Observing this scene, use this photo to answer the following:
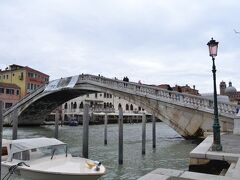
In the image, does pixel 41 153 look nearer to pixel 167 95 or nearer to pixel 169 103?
pixel 169 103

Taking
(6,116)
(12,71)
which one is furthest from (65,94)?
(12,71)

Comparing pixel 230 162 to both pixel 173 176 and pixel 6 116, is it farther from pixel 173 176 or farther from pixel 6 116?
pixel 6 116

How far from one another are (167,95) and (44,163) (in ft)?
29.4

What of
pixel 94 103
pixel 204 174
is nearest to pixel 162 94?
pixel 204 174

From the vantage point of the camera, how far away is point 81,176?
4.79 metres

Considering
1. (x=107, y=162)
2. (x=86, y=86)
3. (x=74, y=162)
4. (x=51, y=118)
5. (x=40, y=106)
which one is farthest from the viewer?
(x=51, y=118)

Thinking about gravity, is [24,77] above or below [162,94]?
above

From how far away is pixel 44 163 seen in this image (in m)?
5.35

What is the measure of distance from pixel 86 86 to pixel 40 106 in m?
9.12

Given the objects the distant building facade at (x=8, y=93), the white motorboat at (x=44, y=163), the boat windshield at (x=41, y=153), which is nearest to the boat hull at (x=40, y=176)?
the white motorboat at (x=44, y=163)

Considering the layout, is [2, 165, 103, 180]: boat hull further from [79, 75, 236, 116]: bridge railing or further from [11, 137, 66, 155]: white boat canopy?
[79, 75, 236, 116]: bridge railing

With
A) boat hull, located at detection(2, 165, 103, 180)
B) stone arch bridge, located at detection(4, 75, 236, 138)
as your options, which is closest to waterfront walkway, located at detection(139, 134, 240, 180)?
boat hull, located at detection(2, 165, 103, 180)

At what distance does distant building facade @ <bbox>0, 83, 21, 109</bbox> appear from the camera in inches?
1229

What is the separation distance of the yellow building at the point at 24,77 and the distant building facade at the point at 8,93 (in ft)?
4.84
